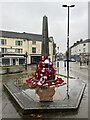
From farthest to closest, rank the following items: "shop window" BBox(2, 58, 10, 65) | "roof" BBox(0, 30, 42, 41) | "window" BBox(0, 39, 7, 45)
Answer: "roof" BBox(0, 30, 42, 41)
"window" BBox(0, 39, 7, 45)
"shop window" BBox(2, 58, 10, 65)

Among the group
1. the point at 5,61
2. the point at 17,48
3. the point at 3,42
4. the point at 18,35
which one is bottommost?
the point at 5,61

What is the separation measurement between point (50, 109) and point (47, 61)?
261 inches

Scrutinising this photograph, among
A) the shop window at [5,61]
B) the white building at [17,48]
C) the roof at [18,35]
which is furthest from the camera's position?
the roof at [18,35]

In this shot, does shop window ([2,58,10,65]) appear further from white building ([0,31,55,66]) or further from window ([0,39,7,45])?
window ([0,39,7,45])

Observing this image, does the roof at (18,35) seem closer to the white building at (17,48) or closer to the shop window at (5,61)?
the white building at (17,48)

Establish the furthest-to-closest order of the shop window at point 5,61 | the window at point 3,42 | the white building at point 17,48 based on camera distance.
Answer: the window at point 3,42, the white building at point 17,48, the shop window at point 5,61

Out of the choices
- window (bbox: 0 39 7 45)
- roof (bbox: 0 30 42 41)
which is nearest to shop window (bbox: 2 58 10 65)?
window (bbox: 0 39 7 45)

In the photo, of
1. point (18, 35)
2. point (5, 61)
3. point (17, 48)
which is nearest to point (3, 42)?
point (17, 48)

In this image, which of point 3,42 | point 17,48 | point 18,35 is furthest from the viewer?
point 18,35

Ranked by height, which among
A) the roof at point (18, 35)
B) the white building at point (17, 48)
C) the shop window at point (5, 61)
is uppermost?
the roof at point (18, 35)

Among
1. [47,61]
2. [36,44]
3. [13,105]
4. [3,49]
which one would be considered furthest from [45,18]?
[36,44]

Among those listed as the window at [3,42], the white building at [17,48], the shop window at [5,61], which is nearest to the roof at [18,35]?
the white building at [17,48]

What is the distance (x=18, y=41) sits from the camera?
51.8m

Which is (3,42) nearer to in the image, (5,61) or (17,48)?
(17,48)
